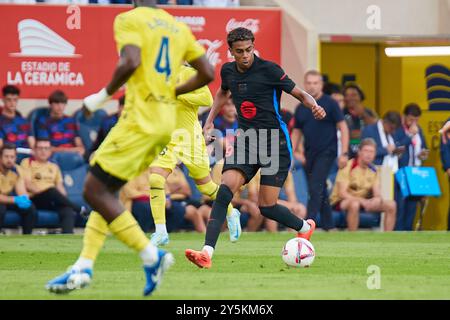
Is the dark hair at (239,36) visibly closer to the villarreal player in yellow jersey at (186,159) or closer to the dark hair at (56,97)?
the villarreal player in yellow jersey at (186,159)

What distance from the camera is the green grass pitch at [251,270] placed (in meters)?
9.95

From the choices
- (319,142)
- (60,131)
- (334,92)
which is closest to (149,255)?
(319,142)

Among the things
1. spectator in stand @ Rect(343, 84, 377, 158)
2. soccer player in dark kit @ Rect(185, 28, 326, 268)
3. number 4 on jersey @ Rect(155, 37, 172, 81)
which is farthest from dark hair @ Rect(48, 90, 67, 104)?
number 4 on jersey @ Rect(155, 37, 172, 81)

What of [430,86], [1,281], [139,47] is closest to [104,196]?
[139,47]

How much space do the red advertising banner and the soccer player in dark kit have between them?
8.69 meters

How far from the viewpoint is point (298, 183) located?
21.2m

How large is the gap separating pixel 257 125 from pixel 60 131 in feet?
27.5

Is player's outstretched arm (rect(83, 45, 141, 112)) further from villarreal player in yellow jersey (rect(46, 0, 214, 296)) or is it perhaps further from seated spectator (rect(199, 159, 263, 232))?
seated spectator (rect(199, 159, 263, 232))

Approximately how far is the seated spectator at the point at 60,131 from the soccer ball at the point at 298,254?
349 inches

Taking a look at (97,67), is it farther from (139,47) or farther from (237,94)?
(139,47)

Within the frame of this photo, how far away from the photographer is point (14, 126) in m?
20.4

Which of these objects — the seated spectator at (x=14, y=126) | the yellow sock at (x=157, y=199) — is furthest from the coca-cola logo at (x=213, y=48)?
the yellow sock at (x=157, y=199)

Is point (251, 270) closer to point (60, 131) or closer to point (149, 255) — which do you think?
point (149, 255)

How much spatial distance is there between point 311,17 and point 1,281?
13.5m
